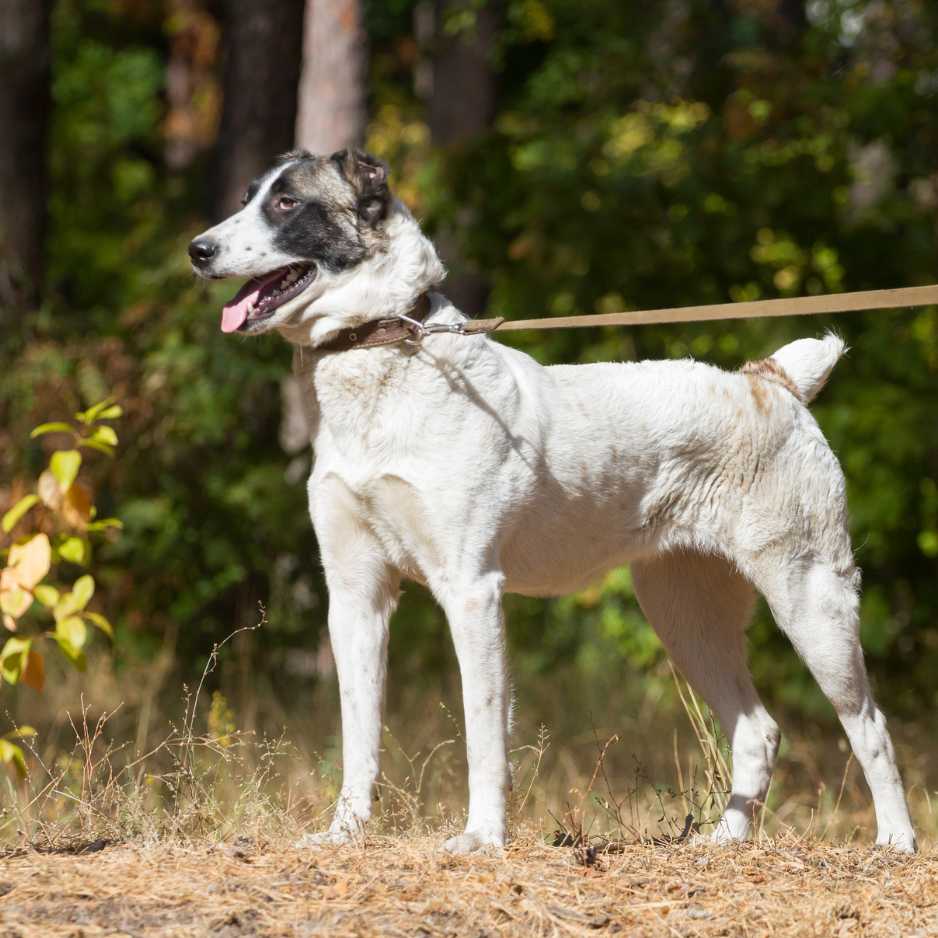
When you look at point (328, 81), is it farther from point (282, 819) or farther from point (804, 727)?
point (282, 819)

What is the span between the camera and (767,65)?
799 centimetres

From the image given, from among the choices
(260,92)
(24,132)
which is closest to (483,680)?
(24,132)

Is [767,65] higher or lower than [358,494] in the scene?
higher

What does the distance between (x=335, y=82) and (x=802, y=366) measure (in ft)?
20.6

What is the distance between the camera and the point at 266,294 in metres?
4.24

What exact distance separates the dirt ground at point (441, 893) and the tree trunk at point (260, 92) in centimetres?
582

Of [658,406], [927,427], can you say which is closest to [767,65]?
[927,427]

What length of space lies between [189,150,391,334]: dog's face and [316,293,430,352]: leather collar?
0.48ft

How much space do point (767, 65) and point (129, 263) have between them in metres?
10.4

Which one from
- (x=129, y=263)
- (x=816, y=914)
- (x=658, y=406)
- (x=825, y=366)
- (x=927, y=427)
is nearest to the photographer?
(x=816, y=914)

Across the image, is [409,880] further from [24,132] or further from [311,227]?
[24,132]

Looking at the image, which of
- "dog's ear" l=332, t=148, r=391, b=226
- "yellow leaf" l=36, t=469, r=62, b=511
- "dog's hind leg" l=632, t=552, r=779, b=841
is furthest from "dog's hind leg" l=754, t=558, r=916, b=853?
"yellow leaf" l=36, t=469, r=62, b=511

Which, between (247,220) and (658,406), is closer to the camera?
(247,220)

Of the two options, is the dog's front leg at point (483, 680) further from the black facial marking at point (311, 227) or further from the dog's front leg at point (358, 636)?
the black facial marking at point (311, 227)
